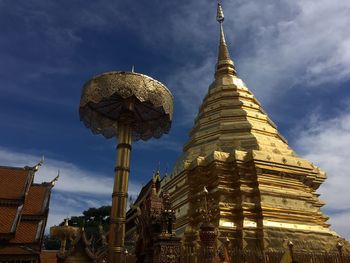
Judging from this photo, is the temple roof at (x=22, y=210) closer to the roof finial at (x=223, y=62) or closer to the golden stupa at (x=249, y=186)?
the golden stupa at (x=249, y=186)

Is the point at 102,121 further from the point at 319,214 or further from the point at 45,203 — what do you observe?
the point at 319,214

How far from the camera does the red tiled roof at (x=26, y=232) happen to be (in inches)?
555

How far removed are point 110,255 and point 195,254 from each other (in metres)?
2.01

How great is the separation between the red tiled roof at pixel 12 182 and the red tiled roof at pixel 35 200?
709 millimetres

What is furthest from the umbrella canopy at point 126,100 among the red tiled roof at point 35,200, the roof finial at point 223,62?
the roof finial at point 223,62

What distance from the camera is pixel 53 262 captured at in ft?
65.4

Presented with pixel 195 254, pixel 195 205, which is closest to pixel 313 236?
pixel 195 205

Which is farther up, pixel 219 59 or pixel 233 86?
pixel 219 59

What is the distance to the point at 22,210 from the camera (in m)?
15.2

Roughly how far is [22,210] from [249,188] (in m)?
9.65

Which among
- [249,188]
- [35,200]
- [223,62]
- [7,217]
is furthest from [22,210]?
[223,62]

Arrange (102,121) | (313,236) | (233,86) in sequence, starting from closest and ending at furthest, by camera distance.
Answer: (102,121) → (313,236) → (233,86)

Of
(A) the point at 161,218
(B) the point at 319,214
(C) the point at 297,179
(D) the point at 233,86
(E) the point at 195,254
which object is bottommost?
(E) the point at 195,254

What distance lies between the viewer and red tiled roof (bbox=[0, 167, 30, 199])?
15.3 metres
